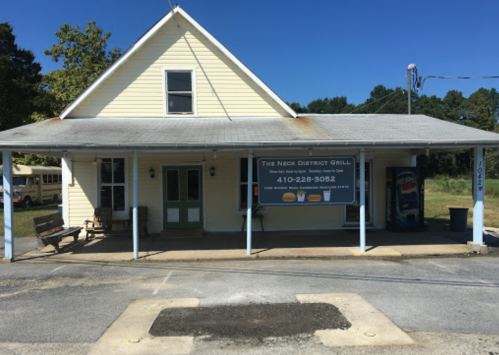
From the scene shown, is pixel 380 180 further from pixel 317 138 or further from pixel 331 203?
pixel 317 138

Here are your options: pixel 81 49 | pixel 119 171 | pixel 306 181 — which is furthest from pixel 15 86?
pixel 306 181

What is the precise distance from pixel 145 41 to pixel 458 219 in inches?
451

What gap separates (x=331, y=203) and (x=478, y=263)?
3450mm

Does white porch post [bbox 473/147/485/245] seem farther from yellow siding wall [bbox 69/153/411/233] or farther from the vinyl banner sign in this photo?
yellow siding wall [bbox 69/153/411/233]

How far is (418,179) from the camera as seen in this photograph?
37.2ft

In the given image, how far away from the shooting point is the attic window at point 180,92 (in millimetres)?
11125

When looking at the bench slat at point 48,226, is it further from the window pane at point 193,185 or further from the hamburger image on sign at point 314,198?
the hamburger image on sign at point 314,198

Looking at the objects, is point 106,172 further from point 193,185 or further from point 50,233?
point 193,185

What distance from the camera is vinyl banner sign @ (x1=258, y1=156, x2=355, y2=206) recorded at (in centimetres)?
887

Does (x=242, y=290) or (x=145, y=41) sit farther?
(x=145, y=41)

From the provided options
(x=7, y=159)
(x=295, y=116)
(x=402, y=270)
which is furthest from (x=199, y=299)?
(x=295, y=116)

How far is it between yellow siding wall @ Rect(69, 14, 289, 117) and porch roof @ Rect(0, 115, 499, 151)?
41 cm

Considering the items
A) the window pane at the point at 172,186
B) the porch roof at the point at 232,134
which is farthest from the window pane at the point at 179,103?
the window pane at the point at 172,186

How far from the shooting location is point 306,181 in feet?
29.2
